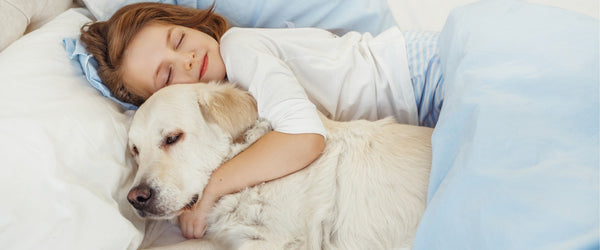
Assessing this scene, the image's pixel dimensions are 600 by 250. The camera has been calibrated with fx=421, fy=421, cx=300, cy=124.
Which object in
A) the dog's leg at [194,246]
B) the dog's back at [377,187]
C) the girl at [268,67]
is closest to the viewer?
the dog's back at [377,187]

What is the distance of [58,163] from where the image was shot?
119cm

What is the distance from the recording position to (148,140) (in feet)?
4.68

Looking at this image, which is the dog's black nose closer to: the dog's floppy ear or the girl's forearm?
the girl's forearm

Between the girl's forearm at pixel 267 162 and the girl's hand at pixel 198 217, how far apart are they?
2 cm

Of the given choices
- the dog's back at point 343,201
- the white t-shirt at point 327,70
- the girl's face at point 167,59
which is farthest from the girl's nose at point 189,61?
the dog's back at point 343,201

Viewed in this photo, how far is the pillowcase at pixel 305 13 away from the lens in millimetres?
2170

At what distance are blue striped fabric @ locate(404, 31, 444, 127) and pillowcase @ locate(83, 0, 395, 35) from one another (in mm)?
405

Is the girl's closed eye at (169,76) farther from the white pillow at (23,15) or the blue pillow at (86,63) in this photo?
the white pillow at (23,15)

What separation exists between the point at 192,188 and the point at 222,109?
285 mm

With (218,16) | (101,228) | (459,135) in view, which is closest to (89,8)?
(218,16)

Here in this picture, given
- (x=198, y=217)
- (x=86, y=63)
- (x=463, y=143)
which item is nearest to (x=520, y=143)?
(x=463, y=143)

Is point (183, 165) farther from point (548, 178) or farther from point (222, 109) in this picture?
point (548, 178)

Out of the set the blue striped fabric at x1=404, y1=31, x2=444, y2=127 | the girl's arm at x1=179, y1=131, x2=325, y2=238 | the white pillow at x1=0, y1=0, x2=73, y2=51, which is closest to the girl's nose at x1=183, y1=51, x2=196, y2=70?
the girl's arm at x1=179, y1=131, x2=325, y2=238

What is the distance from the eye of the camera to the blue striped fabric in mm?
1833
